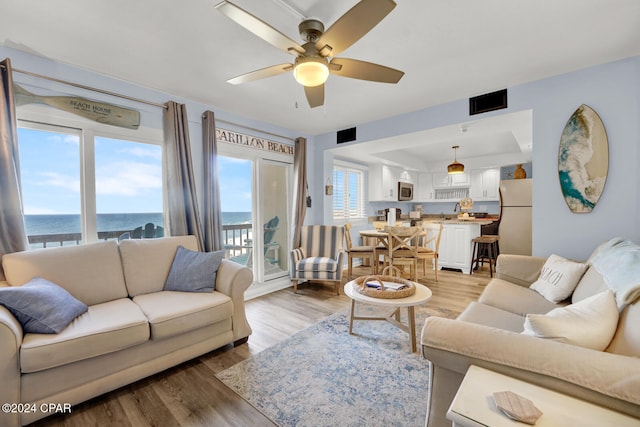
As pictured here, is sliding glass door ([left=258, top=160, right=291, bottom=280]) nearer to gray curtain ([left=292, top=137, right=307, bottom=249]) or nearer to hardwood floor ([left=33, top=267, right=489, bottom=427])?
gray curtain ([left=292, top=137, right=307, bottom=249])

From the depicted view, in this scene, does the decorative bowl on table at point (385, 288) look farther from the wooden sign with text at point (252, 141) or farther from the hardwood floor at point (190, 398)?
the wooden sign with text at point (252, 141)

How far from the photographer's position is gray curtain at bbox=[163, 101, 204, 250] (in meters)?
2.89

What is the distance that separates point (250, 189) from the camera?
3.94 m

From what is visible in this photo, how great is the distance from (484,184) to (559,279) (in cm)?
476

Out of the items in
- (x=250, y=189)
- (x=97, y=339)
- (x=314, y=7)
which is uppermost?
(x=314, y=7)

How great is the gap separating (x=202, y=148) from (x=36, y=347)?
235 cm

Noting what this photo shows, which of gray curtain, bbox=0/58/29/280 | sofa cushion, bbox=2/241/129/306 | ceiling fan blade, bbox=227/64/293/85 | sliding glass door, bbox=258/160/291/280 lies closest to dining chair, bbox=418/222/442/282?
sliding glass door, bbox=258/160/291/280

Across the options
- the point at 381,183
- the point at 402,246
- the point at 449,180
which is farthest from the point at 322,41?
the point at 449,180

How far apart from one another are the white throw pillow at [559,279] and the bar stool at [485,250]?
2.64 meters

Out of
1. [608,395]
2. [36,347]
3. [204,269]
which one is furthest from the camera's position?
[204,269]

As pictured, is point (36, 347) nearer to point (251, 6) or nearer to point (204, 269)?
point (204, 269)

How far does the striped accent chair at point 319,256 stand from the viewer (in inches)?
148

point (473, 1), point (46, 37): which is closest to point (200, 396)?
point (46, 37)

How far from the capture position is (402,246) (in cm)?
405
